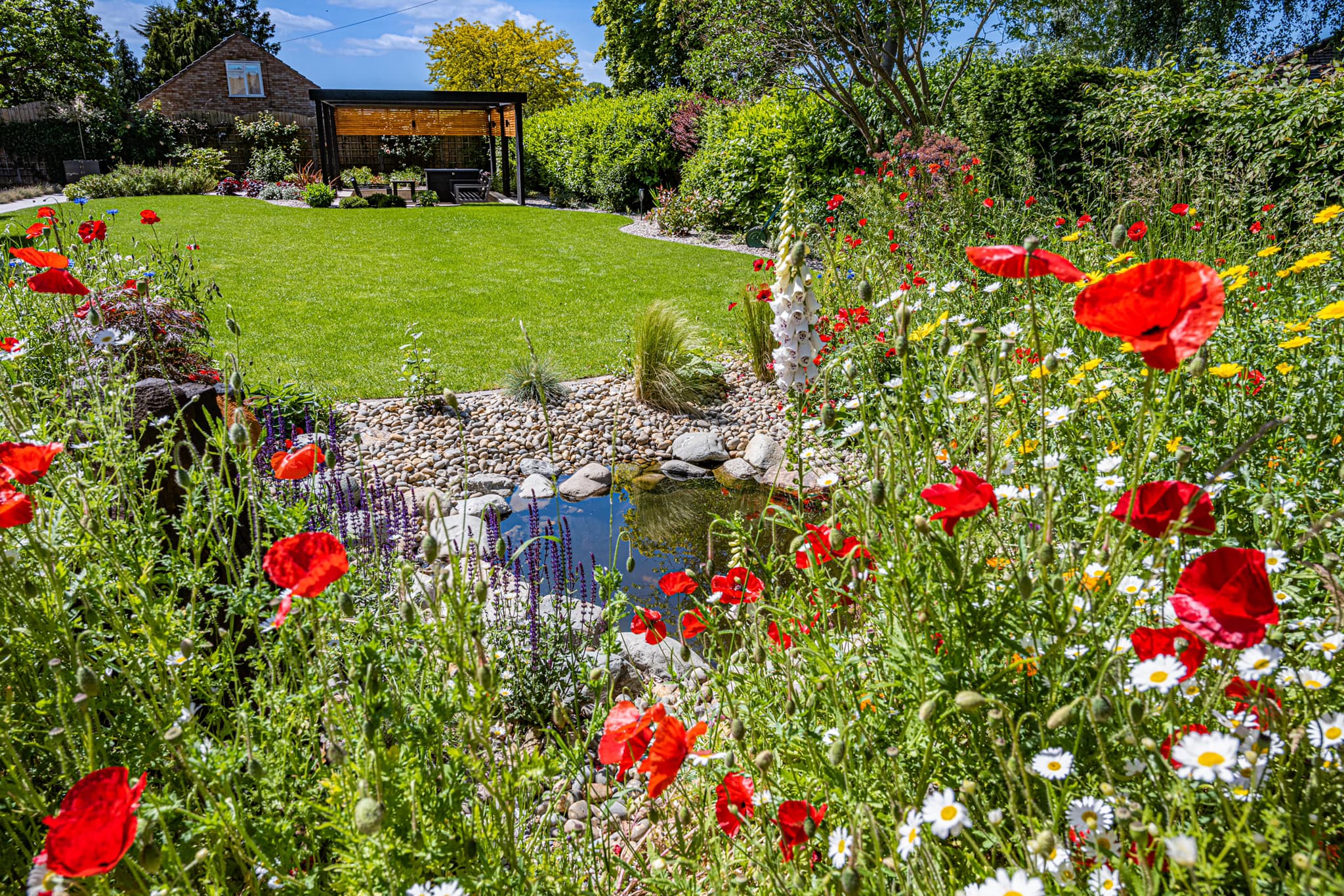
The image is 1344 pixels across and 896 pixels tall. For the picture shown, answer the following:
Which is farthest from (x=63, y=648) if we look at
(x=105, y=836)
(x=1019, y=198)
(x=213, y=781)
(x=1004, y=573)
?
(x=1019, y=198)

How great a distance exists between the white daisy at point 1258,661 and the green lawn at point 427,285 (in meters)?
5.41

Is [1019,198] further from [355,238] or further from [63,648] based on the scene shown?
[355,238]

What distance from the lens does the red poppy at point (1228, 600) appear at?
0.75m

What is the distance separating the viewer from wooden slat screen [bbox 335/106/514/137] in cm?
2072

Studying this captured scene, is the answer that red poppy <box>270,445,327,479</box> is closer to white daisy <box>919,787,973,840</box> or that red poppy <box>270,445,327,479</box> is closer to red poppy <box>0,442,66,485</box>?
red poppy <box>0,442,66,485</box>

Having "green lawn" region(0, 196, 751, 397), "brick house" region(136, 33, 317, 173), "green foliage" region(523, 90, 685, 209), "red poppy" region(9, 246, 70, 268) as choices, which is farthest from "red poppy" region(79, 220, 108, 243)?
"brick house" region(136, 33, 317, 173)

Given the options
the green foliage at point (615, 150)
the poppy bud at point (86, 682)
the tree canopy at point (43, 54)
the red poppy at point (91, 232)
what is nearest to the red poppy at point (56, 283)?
the poppy bud at point (86, 682)

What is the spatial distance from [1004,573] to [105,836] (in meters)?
1.51

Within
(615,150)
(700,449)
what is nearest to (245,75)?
(615,150)

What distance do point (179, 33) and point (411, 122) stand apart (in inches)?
820

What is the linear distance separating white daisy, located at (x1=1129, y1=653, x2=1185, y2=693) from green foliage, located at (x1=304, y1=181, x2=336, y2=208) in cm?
1750

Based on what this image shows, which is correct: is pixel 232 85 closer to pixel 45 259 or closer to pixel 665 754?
pixel 45 259

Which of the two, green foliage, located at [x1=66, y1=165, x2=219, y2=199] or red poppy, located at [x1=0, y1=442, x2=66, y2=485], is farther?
green foliage, located at [x1=66, y1=165, x2=219, y2=199]

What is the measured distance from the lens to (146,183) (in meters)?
16.7
